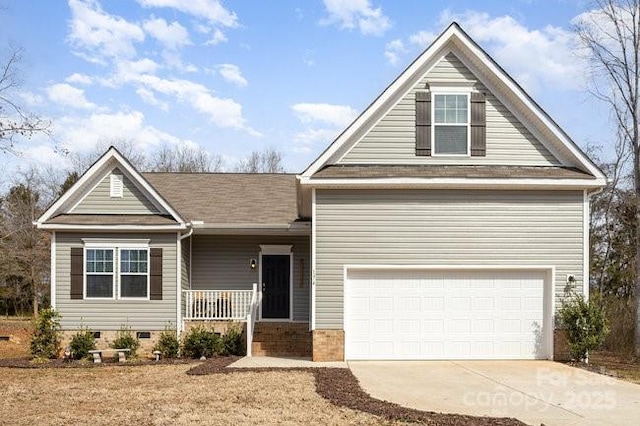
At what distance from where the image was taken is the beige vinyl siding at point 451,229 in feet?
50.9

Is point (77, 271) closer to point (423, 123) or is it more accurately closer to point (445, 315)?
point (445, 315)

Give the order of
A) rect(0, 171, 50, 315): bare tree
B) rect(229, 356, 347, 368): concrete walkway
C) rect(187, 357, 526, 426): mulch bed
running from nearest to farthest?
rect(187, 357, 526, 426): mulch bed, rect(229, 356, 347, 368): concrete walkway, rect(0, 171, 50, 315): bare tree

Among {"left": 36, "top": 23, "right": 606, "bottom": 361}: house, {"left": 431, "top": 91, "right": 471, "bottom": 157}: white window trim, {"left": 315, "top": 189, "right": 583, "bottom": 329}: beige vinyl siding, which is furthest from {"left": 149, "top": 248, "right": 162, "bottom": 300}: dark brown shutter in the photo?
{"left": 431, "top": 91, "right": 471, "bottom": 157}: white window trim

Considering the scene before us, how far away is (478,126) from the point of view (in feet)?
52.0

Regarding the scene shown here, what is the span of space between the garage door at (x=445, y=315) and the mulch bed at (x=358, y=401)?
2000 millimetres

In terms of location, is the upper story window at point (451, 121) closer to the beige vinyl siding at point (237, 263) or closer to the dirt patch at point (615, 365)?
the dirt patch at point (615, 365)

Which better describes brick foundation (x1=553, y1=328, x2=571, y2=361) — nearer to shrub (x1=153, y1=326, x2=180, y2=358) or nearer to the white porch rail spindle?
the white porch rail spindle

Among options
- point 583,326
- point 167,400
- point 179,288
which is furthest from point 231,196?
point 167,400

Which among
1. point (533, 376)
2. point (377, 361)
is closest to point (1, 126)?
point (377, 361)

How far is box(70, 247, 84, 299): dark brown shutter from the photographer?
17781 mm

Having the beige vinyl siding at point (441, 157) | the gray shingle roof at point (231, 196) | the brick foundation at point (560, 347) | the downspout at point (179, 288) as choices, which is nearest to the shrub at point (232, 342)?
the downspout at point (179, 288)

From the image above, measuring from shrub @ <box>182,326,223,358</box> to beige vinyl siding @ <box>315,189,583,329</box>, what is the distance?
146 inches

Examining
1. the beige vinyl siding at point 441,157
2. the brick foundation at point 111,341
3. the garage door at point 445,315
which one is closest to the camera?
Answer: the garage door at point 445,315

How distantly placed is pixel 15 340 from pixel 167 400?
53.8 ft
